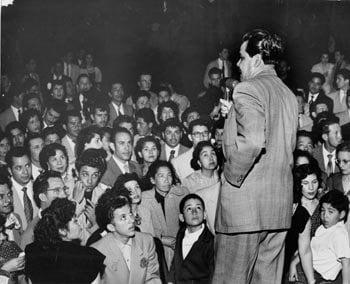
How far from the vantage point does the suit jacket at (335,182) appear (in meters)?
3.41

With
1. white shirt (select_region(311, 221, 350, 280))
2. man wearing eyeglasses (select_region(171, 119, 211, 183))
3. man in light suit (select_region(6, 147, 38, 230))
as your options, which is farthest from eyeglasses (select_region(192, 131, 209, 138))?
man in light suit (select_region(6, 147, 38, 230))

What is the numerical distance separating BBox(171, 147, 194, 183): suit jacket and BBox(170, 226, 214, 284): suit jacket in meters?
0.52

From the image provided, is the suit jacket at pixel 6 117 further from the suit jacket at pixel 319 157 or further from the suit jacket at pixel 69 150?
the suit jacket at pixel 319 157

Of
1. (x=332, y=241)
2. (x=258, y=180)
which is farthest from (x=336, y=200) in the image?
(x=258, y=180)

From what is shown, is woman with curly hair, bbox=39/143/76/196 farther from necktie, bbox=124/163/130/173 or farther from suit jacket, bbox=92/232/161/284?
suit jacket, bbox=92/232/161/284

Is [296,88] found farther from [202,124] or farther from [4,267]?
[4,267]

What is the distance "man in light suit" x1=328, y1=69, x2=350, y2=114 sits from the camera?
3.94 m

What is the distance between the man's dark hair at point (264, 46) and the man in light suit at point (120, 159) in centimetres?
154

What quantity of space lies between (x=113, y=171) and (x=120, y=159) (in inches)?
4.5

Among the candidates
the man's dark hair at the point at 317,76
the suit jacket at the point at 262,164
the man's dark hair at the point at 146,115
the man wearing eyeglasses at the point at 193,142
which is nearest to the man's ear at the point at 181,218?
the man wearing eyeglasses at the point at 193,142

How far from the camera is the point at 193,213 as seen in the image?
3047 millimetres

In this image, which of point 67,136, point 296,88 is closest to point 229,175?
point 67,136

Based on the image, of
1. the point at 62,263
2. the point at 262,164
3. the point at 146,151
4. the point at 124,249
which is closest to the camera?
the point at 262,164

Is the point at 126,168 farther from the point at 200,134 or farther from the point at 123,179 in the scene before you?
the point at 200,134
